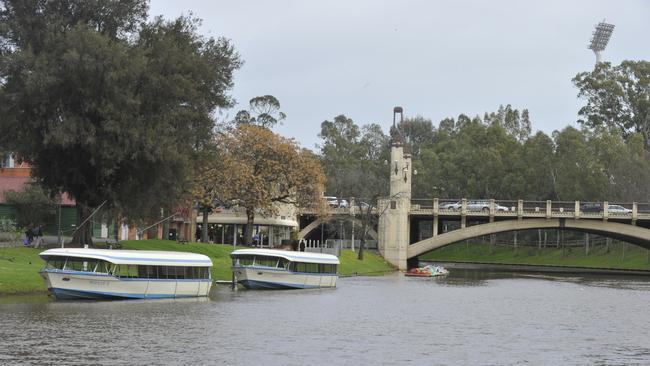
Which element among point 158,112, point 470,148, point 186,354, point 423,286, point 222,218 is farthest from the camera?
point 470,148

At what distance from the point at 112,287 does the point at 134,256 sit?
6.67 ft

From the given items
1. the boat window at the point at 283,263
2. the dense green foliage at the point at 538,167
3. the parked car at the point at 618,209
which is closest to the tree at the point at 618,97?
the dense green foliage at the point at 538,167

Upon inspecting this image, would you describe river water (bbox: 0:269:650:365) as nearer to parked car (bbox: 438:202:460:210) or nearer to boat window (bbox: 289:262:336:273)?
boat window (bbox: 289:262:336:273)

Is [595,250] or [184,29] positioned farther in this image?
[595,250]

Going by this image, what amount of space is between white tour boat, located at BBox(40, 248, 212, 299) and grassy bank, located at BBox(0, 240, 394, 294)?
255 cm

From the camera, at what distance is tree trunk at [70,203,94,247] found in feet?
219

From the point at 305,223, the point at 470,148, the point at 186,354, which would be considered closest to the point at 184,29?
the point at 186,354

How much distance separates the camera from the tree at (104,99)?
202 ft

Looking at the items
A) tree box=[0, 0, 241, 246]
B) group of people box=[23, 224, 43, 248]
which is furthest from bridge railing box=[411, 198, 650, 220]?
group of people box=[23, 224, 43, 248]

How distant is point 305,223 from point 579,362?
326ft

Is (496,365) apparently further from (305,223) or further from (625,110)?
(625,110)

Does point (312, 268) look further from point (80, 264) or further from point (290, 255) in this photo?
point (80, 264)

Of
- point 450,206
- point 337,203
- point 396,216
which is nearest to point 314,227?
point 337,203

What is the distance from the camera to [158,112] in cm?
6631
